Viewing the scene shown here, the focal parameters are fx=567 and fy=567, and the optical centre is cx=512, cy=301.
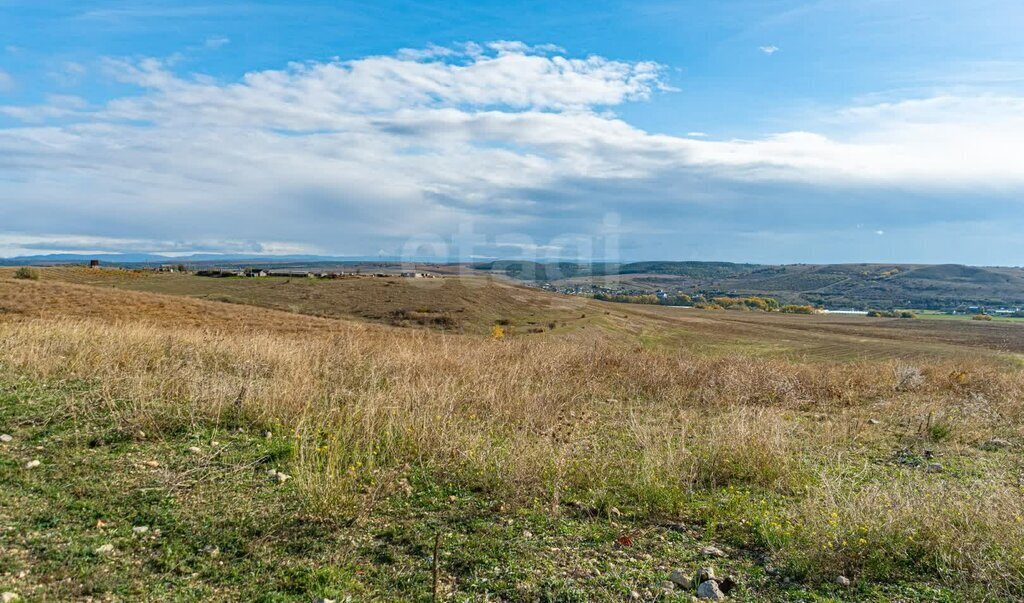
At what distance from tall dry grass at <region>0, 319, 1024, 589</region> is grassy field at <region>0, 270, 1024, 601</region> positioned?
0.12ft

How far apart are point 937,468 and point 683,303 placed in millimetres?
95421

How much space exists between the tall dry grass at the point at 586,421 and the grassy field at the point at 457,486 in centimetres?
4

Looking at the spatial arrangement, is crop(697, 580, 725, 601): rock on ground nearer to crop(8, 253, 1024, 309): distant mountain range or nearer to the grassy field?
the grassy field

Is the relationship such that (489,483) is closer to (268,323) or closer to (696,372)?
(696,372)

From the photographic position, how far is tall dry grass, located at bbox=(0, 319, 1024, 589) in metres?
4.55

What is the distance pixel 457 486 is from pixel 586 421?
3.64 m

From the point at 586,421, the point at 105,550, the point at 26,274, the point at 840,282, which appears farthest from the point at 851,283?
the point at 105,550

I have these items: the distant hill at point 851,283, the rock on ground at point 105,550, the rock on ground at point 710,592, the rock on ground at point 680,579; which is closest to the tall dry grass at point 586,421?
the rock on ground at point 710,592

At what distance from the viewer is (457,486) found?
532 centimetres

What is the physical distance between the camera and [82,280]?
48.3m

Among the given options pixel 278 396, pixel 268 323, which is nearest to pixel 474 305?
pixel 268 323

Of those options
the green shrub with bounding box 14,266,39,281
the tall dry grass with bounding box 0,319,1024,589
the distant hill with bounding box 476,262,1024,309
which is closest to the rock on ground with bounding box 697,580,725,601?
the tall dry grass with bounding box 0,319,1024,589

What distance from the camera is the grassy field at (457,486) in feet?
12.3

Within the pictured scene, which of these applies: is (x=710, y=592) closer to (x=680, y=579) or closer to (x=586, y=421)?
(x=680, y=579)
